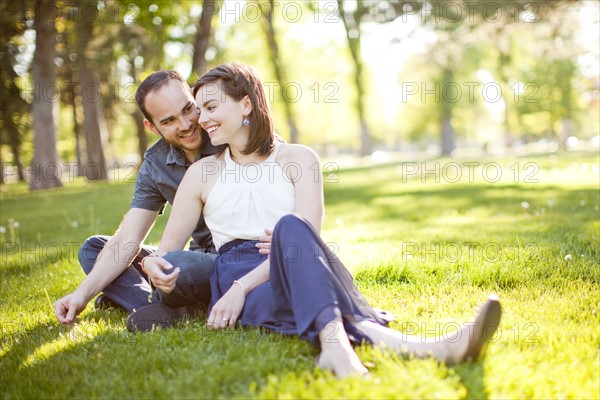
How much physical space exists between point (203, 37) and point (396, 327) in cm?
1001

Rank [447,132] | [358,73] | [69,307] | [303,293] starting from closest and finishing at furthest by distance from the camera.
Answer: [303,293], [69,307], [358,73], [447,132]

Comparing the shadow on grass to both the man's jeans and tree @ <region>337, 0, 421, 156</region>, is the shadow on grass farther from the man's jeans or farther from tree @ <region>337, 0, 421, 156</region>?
tree @ <region>337, 0, 421, 156</region>

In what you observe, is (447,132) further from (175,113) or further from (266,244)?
(266,244)

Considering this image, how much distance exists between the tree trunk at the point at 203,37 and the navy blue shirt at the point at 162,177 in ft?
25.7

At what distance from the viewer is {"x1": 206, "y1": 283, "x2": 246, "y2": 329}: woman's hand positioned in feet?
9.47

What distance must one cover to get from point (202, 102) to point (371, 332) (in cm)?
169

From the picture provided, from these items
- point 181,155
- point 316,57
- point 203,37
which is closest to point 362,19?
point 203,37

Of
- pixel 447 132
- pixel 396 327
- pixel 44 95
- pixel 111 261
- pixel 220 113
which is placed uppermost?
pixel 44 95

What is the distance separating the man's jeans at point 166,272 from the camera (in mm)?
3035

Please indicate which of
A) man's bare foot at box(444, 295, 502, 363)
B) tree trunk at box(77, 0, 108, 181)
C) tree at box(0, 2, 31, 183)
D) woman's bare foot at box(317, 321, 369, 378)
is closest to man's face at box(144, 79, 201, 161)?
woman's bare foot at box(317, 321, 369, 378)

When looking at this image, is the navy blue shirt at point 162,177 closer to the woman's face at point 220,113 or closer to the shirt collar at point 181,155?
the shirt collar at point 181,155

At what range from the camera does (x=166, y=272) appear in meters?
2.94

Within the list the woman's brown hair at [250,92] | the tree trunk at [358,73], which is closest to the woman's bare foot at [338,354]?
the woman's brown hair at [250,92]

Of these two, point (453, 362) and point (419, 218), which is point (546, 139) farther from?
point (453, 362)
